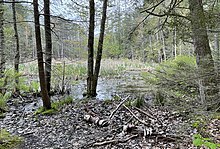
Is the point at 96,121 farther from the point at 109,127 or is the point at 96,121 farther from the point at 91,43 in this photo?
the point at 91,43

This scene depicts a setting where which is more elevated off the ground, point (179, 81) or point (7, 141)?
point (179, 81)

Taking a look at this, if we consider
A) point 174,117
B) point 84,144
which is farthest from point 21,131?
point 174,117

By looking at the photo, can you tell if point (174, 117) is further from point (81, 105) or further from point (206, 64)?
point (81, 105)

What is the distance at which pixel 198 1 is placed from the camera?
4.46 metres

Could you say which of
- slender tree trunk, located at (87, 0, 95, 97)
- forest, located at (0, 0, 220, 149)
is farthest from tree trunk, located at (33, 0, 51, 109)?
slender tree trunk, located at (87, 0, 95, 97)

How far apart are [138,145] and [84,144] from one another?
947 millimetres

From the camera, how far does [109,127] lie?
4488 mm

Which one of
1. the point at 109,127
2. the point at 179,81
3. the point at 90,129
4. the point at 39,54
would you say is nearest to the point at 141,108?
the point at 109,127

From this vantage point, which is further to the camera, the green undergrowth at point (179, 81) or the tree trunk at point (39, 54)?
the tree trunk at point (39, 54)

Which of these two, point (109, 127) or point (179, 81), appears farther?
point (109, 127)

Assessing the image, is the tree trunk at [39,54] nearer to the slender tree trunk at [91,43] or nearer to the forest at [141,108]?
the forest at [141,108]

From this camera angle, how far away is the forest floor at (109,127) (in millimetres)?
3568

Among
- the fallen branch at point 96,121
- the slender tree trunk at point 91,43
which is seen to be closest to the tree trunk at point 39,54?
the fallen branch at point 96,121

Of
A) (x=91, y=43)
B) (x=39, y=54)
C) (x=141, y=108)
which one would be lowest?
(x=141, y=108)
